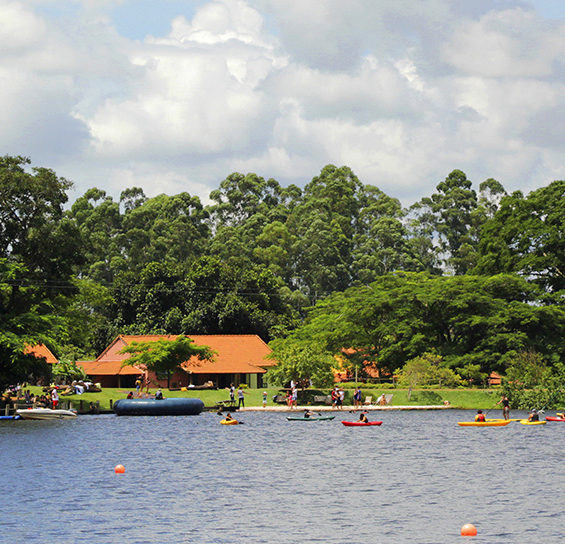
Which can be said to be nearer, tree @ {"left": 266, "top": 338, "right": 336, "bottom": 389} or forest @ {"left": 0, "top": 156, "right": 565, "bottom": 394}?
forest @ {"left": 0, "top": 156, "right": 565, "bottom": 394}

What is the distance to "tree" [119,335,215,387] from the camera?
10144 cm

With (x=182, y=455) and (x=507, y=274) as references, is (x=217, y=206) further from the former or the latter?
(x=182, y=455)

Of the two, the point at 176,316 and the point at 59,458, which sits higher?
the point at 176,316

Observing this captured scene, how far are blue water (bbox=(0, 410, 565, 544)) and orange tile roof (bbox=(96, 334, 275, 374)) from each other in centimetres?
3996

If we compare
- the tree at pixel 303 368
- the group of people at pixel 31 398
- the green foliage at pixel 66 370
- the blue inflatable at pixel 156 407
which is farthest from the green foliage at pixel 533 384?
the green foliage at pixel 66 370

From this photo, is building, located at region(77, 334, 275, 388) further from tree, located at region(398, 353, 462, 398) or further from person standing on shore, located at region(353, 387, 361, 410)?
tree, located at region(398, 353, 462, 398)

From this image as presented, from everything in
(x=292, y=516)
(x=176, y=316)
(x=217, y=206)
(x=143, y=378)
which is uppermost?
(x=217, y=206)

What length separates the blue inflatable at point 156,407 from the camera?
8125 cm

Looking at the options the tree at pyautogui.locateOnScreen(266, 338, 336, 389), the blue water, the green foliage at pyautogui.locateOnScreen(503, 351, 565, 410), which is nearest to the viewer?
the blue water

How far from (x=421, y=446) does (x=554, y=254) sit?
2121 inches

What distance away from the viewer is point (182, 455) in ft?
173

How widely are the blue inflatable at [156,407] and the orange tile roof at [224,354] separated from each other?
24523 millimetres

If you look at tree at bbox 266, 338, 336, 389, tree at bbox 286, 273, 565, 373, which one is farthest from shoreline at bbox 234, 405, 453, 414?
tree at bbox 286, 273, 565, 373

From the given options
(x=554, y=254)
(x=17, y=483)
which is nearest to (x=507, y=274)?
(x=554, y=254)
